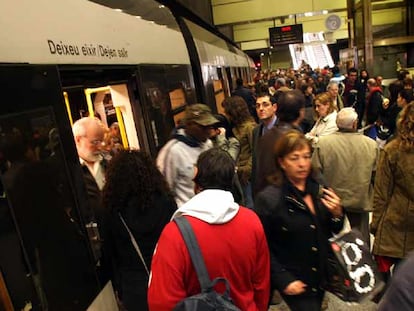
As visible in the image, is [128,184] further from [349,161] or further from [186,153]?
[349,161]

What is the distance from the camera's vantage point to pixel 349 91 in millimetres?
8219

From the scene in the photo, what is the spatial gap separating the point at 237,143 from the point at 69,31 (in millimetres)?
2129

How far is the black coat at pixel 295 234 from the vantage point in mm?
2025

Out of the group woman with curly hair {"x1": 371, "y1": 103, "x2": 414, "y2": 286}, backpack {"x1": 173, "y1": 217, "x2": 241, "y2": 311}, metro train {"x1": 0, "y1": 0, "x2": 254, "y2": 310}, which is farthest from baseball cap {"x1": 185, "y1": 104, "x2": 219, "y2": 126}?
backpack {"x1": 173, "y1": 217, "x2": 241, "y2": 311}

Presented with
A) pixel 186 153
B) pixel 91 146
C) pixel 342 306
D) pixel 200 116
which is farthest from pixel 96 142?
pixel 342 306

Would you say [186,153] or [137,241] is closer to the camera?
[137,241]

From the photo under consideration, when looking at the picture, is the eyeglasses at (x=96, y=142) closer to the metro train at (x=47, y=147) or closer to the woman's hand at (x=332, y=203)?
the metro train at (x=47, y=147)

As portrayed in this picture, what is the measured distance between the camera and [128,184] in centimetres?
204

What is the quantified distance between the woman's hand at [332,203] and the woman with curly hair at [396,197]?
513 millimetres

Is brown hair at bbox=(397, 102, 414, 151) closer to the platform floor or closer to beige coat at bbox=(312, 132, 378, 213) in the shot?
beige coat at bbox=(312, 132, 378, 213)

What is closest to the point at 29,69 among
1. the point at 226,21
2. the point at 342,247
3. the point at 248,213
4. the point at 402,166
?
the point at 248,213

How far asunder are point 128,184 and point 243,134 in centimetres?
220

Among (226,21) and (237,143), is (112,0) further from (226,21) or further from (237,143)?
(226,21)

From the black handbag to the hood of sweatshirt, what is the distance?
745mm
